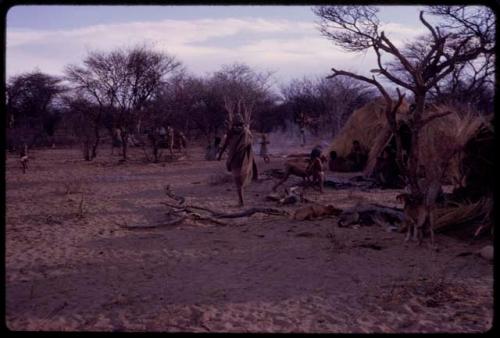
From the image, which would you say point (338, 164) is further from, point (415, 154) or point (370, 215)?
point (415, 154)

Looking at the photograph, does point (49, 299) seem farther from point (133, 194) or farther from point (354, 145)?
point (354, 145)

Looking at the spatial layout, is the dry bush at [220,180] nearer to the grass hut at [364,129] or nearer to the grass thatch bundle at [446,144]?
the grass hut at [364,129]

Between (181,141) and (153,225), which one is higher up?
(181,141)

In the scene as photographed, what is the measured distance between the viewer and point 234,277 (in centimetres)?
542

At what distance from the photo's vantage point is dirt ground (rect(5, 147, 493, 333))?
425cm

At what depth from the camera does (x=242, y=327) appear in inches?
163

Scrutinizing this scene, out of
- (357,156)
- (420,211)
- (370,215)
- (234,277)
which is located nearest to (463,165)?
(420,211)

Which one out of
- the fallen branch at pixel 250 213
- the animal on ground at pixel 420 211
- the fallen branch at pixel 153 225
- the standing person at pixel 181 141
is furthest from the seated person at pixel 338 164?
the standing person at pixel 181 141

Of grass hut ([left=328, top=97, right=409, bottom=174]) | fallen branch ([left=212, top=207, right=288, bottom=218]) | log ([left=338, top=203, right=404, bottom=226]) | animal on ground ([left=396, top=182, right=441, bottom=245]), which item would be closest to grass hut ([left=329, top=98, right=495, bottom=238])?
animal on ground ([left=396, top=182, right=441, bottom=245])

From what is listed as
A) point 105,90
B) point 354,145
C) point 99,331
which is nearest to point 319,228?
point 99,331

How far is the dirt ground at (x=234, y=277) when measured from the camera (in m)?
4.25

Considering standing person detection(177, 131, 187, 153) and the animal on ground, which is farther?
standing person detection(177, 131, 187, 153)

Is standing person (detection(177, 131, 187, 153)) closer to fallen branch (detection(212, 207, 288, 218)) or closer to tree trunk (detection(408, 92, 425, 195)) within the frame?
fallen branch (detection(212, 207, 288, 218))

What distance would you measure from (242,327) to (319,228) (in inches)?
150
